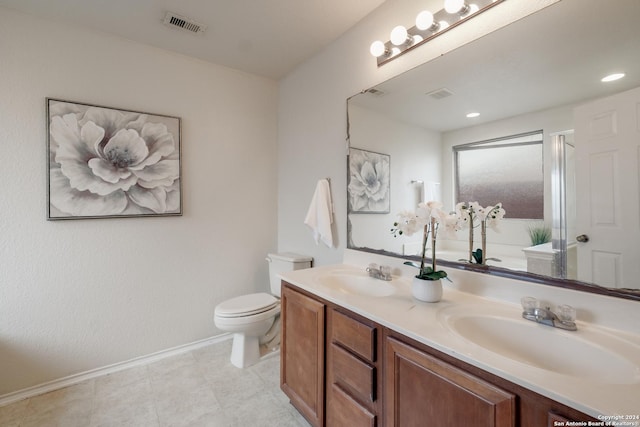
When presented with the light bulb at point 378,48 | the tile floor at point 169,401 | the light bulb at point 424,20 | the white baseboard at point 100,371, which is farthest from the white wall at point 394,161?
the white baseboard at point 100,371

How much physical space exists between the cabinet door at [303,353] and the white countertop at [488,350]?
0.11 m

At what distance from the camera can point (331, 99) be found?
2.09 meters

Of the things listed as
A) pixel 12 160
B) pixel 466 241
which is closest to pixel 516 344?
pixel 466 241

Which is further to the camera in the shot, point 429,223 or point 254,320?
point 254,320

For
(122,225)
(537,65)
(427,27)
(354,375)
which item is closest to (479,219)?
(537,65)

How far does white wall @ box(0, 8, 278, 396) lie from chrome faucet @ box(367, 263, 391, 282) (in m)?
1.42

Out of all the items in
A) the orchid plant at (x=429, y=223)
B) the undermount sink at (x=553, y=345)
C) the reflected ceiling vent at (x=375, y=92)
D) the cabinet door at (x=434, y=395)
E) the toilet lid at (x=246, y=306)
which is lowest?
the toilet lid at (x=246, y=306)

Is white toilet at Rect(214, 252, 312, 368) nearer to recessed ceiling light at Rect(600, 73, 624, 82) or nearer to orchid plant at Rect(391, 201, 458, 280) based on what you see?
orchid plant at Rect(391, 201, 458, 280)

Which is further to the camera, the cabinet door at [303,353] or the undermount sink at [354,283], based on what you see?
the undermount sink at [354,283]

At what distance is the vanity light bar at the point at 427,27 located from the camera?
1283mm

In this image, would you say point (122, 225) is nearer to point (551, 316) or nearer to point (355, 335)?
point (355, 335)

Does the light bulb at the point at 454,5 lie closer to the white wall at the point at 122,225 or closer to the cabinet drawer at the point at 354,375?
the cabinet drawer at the point at 354,375

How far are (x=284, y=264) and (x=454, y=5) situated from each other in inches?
78.8

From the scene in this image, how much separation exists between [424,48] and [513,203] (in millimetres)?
949
